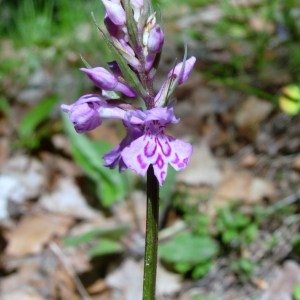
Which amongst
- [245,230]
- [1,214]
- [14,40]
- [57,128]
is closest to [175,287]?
[245,230]

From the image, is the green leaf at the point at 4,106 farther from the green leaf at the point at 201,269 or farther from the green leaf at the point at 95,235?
the green leaf at the point at 201,269

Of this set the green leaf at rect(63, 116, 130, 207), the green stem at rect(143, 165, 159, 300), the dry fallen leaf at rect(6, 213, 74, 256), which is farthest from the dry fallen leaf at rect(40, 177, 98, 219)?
the green stem at rect(143, 165, 159, 300)

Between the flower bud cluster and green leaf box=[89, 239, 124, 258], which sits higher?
green leaf box=[89, 239, 124, 258]

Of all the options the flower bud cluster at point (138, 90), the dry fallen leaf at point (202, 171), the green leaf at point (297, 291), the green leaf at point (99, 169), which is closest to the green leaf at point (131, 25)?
the flower bud cluster at point (138, 90)

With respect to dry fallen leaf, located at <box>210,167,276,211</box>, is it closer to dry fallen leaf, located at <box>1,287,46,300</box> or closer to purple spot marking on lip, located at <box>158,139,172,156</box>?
dry fallen leaf, located at <box>1,287,46,300</box>

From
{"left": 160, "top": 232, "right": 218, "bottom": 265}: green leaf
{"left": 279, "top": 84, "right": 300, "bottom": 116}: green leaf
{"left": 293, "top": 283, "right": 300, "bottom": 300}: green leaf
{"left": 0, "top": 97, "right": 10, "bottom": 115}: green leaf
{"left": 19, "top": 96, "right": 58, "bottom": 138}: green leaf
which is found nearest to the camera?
{"left": 293, "top": 283, "right": 300, "bottom": 300}: green leaf
